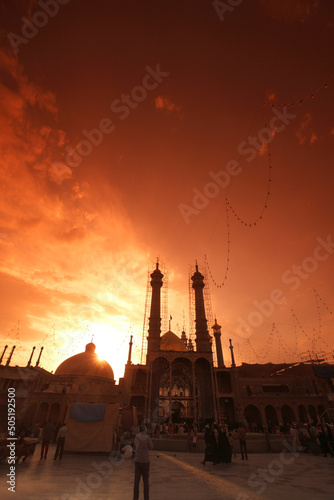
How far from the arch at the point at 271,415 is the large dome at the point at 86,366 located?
22.9m

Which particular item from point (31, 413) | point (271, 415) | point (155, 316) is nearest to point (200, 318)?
point (155, 316)

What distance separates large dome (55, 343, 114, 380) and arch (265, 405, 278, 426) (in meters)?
22.9

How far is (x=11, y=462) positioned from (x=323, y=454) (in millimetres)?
12969

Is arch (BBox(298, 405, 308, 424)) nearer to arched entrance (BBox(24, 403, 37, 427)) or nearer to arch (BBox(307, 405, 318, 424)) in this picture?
arch (BBox(307, 405, 318, 424))

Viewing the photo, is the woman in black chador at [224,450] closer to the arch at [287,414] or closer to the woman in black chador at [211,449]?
the woman in black chador at [211,449]

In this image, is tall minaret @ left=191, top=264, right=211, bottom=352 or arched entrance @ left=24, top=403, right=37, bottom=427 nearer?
arched entrance @ left=24, top=403, right=37, bottom=427

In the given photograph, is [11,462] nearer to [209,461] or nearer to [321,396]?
[209,461]

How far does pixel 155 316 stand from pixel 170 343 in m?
5.02

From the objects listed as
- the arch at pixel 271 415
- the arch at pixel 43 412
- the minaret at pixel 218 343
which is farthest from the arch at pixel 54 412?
the arch at pixel 271 415

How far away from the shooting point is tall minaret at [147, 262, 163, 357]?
33281mm

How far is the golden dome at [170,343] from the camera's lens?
35.8 metres

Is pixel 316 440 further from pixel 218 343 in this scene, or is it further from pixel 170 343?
pixel 218 343

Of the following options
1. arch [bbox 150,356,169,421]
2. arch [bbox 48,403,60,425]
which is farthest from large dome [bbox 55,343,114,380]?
arch [bbox 150,356,169,421]

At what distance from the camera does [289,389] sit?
34.2 meters
